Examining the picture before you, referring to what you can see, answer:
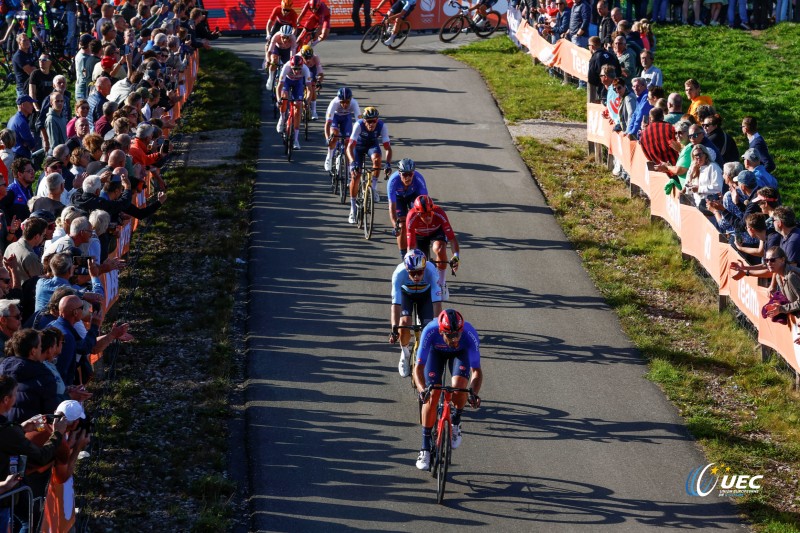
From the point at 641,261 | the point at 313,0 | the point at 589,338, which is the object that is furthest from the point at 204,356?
the point at 313,0

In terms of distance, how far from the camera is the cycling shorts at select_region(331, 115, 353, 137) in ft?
65.8

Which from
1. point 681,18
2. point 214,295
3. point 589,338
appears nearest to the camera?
point 589,338

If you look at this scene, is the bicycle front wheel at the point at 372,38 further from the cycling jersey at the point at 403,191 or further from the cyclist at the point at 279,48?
the cycling jersey at the point at 403,191

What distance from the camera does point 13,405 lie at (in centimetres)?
912

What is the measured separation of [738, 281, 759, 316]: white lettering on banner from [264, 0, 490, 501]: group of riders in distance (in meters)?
3.79

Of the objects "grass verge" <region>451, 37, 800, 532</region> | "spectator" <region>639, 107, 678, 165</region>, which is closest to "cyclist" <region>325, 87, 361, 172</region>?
"grass verge" <region>451, 37, 800, 532</region>

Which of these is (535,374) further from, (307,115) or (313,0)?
(313,0)

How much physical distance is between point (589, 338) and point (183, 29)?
567 inches

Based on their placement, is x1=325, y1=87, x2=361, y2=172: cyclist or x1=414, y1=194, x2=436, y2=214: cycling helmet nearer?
x1=414, y1=194, x2=436, y2=214: cycling helmet

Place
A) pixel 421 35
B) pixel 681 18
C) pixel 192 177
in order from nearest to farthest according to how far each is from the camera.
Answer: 1. pixel 192 177
2. pixel 681 18
3. pixel 421 35

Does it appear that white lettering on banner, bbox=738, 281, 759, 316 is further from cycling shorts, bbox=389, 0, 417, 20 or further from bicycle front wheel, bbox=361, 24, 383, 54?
bicycle front wheel, bbox=361, 24, 383, 54

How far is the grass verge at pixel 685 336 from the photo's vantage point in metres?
12.2

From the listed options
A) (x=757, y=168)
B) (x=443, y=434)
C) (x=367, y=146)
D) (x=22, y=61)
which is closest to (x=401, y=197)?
(x=367, y=146)

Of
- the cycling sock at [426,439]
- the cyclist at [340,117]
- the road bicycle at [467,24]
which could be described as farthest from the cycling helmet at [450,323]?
the road bicycle at [467,24]
